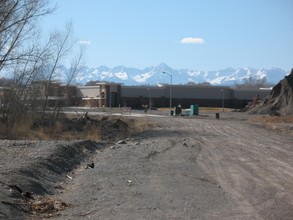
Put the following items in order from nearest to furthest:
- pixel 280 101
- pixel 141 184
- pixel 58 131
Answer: pixel 141 184, pixel 58 131, pixel 280 101

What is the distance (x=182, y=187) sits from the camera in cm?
1344

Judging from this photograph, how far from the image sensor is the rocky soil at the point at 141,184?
10.1 meters

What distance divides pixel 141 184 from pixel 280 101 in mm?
64806

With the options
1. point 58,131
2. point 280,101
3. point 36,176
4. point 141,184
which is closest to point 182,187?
point 141,184

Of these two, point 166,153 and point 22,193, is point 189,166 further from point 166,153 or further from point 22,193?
point 22,193

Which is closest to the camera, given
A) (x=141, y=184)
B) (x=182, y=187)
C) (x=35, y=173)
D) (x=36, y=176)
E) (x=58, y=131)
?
(x=182, y=187)

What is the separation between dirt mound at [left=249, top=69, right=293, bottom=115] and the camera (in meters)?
72.0

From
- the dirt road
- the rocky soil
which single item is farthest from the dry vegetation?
the dirt road

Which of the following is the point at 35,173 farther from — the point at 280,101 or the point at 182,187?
the point at 280,101

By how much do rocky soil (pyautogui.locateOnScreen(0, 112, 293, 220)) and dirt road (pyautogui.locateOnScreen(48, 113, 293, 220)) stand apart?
0.02 meters

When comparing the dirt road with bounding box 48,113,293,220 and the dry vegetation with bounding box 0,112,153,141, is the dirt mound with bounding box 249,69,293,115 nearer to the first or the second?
the dry vegetation with bounding box 0,112,153,141

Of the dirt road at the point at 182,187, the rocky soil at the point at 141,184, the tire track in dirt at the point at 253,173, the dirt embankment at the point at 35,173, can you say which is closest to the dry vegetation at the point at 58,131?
the dirt embankment at the point at 35,173

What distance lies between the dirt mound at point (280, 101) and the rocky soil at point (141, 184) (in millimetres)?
49915

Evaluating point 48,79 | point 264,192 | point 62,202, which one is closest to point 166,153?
point 264,192
